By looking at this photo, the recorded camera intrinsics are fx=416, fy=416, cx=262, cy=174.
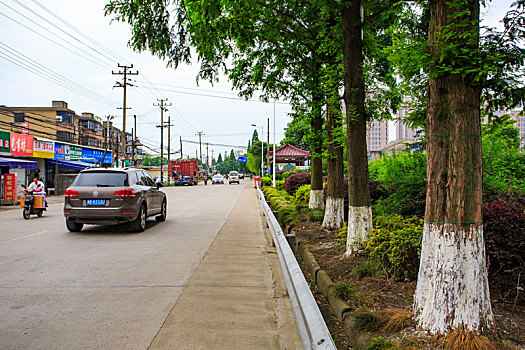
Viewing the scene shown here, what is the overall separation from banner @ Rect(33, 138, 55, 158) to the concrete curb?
27322 millimetres

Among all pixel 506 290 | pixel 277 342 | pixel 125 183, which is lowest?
pixel 277 342

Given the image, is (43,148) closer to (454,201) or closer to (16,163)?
(16,163)

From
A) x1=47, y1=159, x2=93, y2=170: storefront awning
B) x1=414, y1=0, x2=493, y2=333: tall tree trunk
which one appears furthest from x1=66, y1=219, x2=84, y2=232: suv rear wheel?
x1=47, y1=159, x2=93, y2=170: storefront awning

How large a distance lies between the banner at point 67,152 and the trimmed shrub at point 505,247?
32655mm

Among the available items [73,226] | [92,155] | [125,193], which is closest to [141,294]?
[125,193]

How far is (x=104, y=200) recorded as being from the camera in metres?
11.0

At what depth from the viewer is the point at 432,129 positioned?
3.85m

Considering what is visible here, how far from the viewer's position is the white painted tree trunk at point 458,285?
353 centimetres

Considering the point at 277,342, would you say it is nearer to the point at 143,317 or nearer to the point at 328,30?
the point at 143,317

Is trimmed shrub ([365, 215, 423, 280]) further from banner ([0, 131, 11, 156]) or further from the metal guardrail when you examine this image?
banner ([0, 131, 11, 156])

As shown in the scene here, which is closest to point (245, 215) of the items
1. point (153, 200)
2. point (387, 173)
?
point (153, 200)

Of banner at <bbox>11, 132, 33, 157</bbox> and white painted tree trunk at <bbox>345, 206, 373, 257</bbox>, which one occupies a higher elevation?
banner at <bbox>11, 132, 33, 157</bbox>

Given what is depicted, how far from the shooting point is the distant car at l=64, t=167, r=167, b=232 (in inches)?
433

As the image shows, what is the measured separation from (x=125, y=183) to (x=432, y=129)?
→ 30.0ft
